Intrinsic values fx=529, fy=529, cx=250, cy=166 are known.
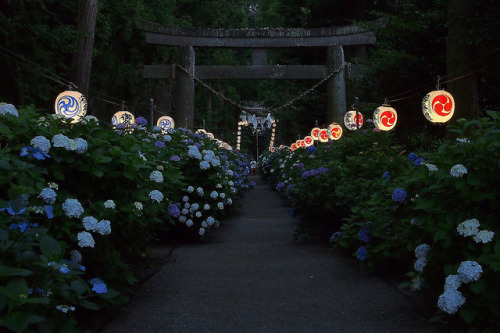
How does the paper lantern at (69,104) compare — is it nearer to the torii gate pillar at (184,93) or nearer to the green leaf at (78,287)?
the torii gate pillar at (184,93)

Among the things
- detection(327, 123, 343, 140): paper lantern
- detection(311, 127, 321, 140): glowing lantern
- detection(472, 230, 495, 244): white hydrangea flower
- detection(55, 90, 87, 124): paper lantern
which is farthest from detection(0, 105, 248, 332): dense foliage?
detection(311, 127, 321, 140): glowing lantern

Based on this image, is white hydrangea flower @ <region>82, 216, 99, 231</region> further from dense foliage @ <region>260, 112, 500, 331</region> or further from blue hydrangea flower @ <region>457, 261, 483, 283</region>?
blue hydrangea flower @ <region>457, 261, 483, 283</region>

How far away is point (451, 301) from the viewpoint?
10.0ft

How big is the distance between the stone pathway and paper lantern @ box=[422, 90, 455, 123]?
4.03m

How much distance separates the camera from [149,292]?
15.8ft

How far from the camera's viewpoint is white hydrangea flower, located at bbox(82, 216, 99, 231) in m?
3.30

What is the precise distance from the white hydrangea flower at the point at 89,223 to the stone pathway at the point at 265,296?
821 mm

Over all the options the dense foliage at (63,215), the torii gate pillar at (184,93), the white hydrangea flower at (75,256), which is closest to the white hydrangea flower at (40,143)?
the dense foliage at (63,215)

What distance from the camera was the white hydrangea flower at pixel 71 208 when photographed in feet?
10.6

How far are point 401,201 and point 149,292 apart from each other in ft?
7.87

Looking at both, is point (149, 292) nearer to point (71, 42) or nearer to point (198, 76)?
point (71, 42)

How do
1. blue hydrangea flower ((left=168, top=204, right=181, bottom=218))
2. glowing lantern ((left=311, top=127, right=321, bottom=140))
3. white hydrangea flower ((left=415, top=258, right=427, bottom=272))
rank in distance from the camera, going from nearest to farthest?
white hydrangea flower ((left=415, top=258, right=427, bottom=272)) < blue hydrangea flower ((left=168, top=204, right=181, bottom=218)) < glowing lantern ((left=311, top=127, right=321, bottom=140))

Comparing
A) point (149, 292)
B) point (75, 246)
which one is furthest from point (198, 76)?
point (75, 246)

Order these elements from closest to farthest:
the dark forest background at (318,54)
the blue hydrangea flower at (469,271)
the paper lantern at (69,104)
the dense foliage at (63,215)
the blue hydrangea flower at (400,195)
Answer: the dense foliage at (63,215) → the blue hydrangea flower at (469,271) → the blue hydrangea flower at (400,195) → the dark forest background at (318,54) → the paper lantern at (69,104)
